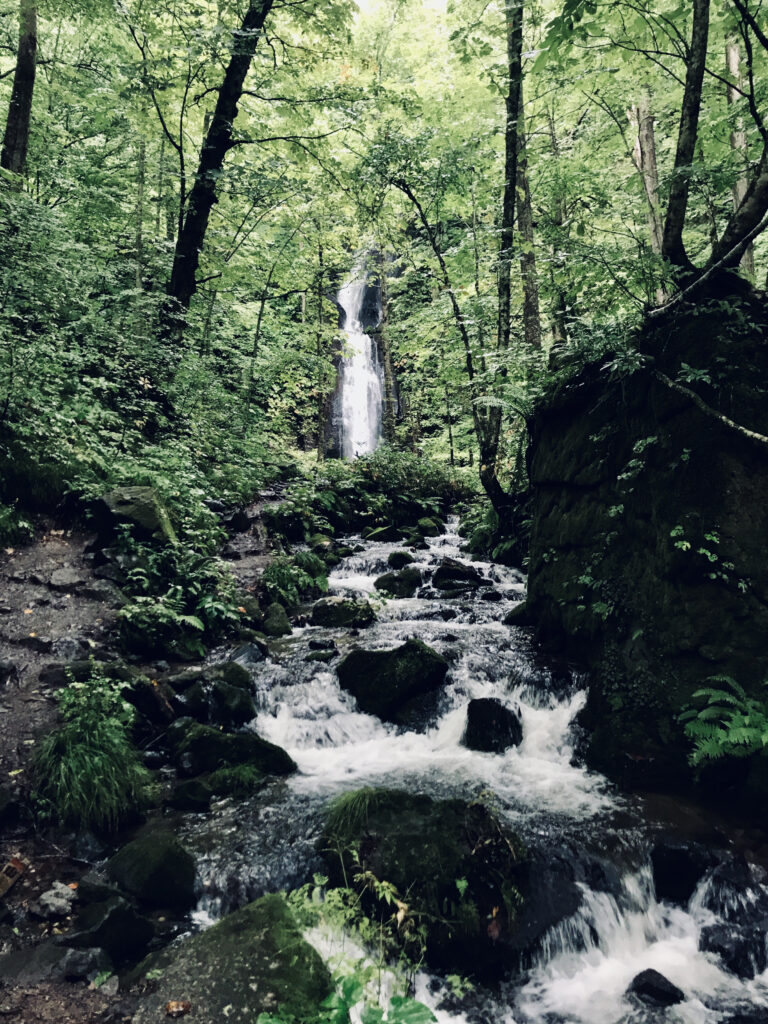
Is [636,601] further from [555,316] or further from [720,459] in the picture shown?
[555,316]

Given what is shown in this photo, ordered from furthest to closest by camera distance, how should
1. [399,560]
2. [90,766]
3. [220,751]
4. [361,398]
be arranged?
[361,398] → [399,560] → [220,751] → [90,766]

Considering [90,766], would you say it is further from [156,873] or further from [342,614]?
[342,614]

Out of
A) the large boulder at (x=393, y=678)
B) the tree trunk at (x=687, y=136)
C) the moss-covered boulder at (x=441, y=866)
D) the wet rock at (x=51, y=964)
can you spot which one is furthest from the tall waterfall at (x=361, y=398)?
the wet rock at (x=51, y=964)

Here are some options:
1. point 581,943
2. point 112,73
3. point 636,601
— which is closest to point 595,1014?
point 581,943

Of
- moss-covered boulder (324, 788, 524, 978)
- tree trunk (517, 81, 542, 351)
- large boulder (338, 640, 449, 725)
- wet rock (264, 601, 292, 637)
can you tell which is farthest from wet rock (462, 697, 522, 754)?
tree trunk (517, 81, 542, 351)

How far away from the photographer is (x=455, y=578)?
36.0 feet

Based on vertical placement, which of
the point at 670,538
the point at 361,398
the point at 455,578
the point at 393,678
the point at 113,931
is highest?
the point at 361,398

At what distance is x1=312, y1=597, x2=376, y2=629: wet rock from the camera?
9133 millimetres

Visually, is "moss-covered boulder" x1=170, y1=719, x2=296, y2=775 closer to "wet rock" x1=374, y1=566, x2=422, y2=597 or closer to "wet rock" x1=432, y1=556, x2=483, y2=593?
"wet rock" x1=374, y1=566, x2=422, y2=597

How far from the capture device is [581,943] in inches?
156

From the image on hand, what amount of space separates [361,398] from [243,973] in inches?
1049

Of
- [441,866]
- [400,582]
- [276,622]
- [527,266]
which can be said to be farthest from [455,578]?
[527,266]

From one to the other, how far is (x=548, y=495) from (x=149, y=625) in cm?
597

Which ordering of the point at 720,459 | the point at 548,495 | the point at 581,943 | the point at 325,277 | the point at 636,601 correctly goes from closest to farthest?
the point at 581,943
the point at 720,459
the point at 636,601
the point at 548,495
the point at 325,277
